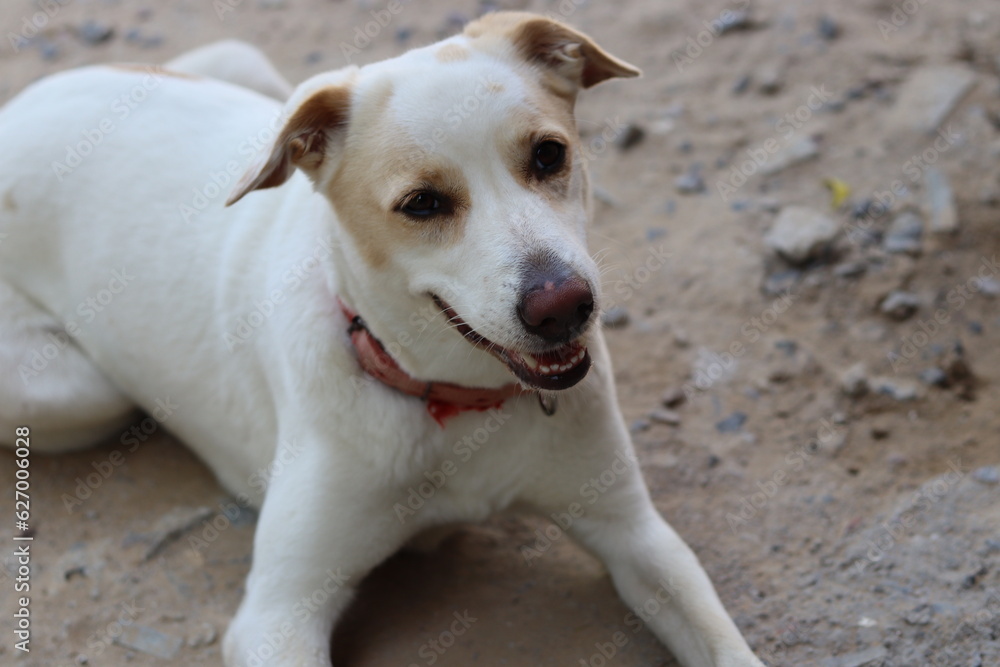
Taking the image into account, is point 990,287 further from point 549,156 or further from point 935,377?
point 549,156

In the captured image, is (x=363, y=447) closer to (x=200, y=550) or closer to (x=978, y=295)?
(x=200, y=550)

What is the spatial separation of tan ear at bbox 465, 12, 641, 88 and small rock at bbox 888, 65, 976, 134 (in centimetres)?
224

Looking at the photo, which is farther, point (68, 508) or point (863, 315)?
point (863, 315)

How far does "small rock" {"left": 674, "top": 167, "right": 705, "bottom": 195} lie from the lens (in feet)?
15.4

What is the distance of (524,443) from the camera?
2.84m

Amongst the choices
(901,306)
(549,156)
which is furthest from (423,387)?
(901,306)

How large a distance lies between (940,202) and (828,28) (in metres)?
1.53

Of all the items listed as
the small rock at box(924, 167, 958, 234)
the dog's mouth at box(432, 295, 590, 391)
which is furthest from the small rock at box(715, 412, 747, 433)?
the dog's mouth at box(432, 295, 590, 391)

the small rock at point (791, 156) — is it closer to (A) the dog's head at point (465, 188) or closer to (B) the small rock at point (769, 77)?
(B) the small rock at point (769, 77)

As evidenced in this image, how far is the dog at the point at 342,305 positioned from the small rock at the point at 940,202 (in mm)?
1858

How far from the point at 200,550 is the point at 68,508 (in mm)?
582

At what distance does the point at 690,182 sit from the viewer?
4.73 metres

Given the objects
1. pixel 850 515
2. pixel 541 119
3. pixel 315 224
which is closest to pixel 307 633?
pixel 315 224

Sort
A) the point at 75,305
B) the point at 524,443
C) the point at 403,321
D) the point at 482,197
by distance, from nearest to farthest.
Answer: the point at 482,197
the point at 403,321
the point at 524,443
the point at 75,305
